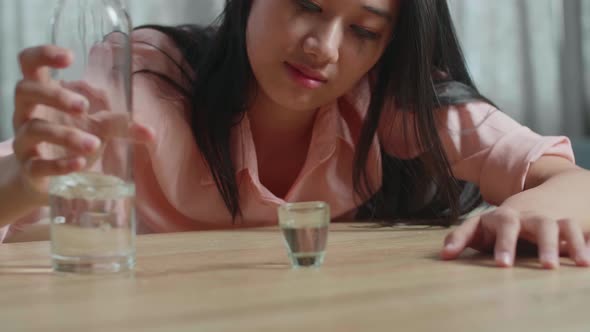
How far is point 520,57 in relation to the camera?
3.23 m

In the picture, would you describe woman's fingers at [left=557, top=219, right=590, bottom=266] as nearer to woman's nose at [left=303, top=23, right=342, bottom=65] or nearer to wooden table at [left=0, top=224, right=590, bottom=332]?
wooden table at [left=0, top=224, right=590, bottom=332]

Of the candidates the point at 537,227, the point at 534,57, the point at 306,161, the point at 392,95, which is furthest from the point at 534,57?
the point at 537,227

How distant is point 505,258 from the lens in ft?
2.97

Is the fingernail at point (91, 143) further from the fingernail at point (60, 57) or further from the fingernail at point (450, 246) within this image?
the fingernail at point (450, 246)

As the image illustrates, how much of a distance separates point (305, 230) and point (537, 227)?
27 centimetres

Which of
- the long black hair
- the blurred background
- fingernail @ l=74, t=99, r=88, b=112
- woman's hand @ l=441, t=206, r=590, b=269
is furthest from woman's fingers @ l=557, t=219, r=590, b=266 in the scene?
the blurred background

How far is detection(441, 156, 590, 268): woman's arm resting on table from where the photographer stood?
919 millimetres

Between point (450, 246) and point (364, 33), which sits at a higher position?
point (364, 33)

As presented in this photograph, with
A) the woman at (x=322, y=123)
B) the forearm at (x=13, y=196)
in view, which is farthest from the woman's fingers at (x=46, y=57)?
the woman at (x=322, y=123)

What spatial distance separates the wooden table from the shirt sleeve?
46 cm

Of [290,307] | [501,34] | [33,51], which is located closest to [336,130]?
[33,51]

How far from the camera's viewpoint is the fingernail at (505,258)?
2.95ft

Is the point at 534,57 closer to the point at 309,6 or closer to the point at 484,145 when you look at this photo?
the point at 484,145

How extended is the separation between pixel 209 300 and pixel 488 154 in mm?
885
